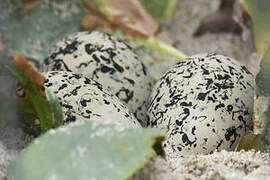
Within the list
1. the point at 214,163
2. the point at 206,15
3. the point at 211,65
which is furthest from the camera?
the point at 206,15

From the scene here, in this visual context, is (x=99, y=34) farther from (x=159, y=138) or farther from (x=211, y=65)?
(x=159, y=138)

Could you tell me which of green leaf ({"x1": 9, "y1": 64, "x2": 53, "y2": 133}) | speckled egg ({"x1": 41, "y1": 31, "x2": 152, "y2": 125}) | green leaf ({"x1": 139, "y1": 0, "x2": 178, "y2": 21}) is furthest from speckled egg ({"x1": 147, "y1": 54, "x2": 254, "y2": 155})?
green leaf ({"x1": 139, "y1": 0, "x2": 178, "y2": 21})

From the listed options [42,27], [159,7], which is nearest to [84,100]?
[42,27]

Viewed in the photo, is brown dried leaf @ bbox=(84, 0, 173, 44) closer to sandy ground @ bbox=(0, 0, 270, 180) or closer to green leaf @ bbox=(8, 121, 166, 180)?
sandy ground @ bbox=(0, 0, 270, 180)

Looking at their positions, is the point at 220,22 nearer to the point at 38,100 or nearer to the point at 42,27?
the point at 42,27

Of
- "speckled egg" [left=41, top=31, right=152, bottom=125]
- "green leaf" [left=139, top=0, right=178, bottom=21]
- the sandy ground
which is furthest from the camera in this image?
"green leaf" [left=139, top=0, right=178, bottom=21]

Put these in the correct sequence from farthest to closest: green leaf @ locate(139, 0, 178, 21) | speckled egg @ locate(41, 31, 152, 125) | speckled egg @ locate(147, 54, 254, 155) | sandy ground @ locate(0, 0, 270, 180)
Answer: green leaf @ locate(139, 0, 178, 21), speckled egg @ locate(41, 31, 152, 125), speckled egg @ locate(147, 54, 254, 155), sandy ground @ locate(0, 0, 270, 180)

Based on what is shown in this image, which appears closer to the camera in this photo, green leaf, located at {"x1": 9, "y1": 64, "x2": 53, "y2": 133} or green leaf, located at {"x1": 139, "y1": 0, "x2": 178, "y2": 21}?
green leaf, located at {"x1": 9, "y1": 64, "x2": 53, "y2": 133}

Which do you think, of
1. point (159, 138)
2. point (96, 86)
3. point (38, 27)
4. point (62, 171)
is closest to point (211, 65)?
point (96, 86)
